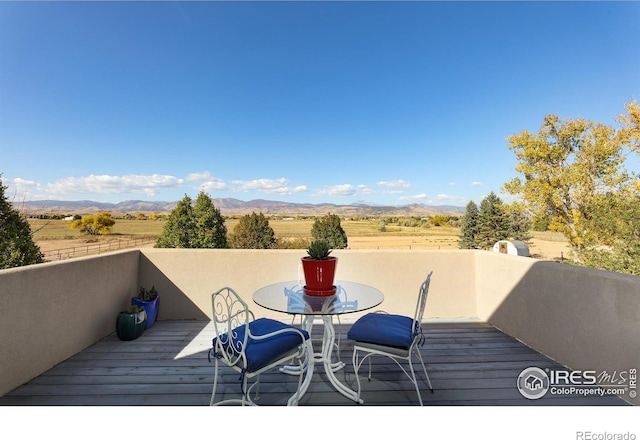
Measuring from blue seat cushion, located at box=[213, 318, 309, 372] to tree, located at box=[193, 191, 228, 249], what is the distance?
11.2 m

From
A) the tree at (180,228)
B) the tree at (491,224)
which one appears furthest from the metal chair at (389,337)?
the tree at (491,224)

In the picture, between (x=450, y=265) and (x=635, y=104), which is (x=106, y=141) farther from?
(x=635, y=104)

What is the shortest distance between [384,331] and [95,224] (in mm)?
37324

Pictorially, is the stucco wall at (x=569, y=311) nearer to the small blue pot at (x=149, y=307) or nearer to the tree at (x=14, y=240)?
the small blue pot at (x=149, y=307)

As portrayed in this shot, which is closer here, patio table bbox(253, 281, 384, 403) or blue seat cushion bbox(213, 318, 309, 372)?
blue seat cushion bbox(213, 318, 309, 372)

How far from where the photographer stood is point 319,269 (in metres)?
2.08

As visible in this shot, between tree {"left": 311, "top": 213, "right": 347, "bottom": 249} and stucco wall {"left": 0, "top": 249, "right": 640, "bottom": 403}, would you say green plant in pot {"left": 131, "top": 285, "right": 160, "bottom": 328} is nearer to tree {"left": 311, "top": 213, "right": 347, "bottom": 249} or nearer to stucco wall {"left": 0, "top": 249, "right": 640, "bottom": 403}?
stucco wall {"left": 0, "top": 249, "right": 640, "bottom": 403}

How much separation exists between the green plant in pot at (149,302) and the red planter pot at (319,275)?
2079 mm

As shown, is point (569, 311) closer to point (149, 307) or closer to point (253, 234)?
point (149, 307)

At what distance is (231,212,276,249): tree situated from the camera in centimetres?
1795

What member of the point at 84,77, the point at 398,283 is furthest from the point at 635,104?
the point at 84,77

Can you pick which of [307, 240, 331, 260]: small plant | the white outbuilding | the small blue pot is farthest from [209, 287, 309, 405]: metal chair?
the white outbuilding
